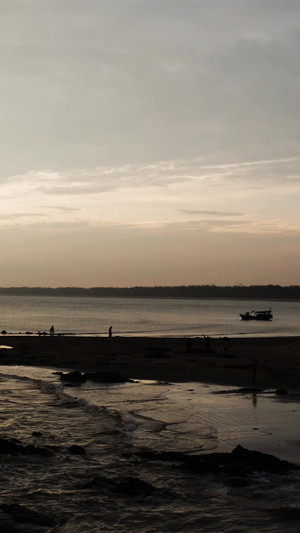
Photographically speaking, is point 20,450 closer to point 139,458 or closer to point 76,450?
point 76,450

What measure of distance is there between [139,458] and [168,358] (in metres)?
29.7

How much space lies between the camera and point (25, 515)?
13.4 m

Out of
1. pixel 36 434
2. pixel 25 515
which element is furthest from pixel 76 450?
pixel 25 515

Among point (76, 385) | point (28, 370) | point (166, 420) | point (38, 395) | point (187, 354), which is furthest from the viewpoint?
point (187, 354)

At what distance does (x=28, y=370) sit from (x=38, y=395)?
1156 centimetres

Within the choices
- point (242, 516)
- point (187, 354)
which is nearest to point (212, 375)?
point (187, 354)

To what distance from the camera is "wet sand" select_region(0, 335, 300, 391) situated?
37903 millimetres

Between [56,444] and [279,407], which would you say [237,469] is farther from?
[279,407]

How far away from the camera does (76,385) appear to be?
111 feet

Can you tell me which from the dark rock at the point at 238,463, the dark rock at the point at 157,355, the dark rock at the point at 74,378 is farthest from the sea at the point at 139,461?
the dark rock at the point at 157,355

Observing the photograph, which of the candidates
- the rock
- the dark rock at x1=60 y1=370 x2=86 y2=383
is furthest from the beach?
the dark rock at x1=60 y1=370 x2=86 y2=383

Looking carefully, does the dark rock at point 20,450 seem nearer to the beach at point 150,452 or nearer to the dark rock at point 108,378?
the beach at point 150,452

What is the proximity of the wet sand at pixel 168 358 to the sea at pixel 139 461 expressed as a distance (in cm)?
669

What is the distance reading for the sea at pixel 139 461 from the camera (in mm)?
13625
